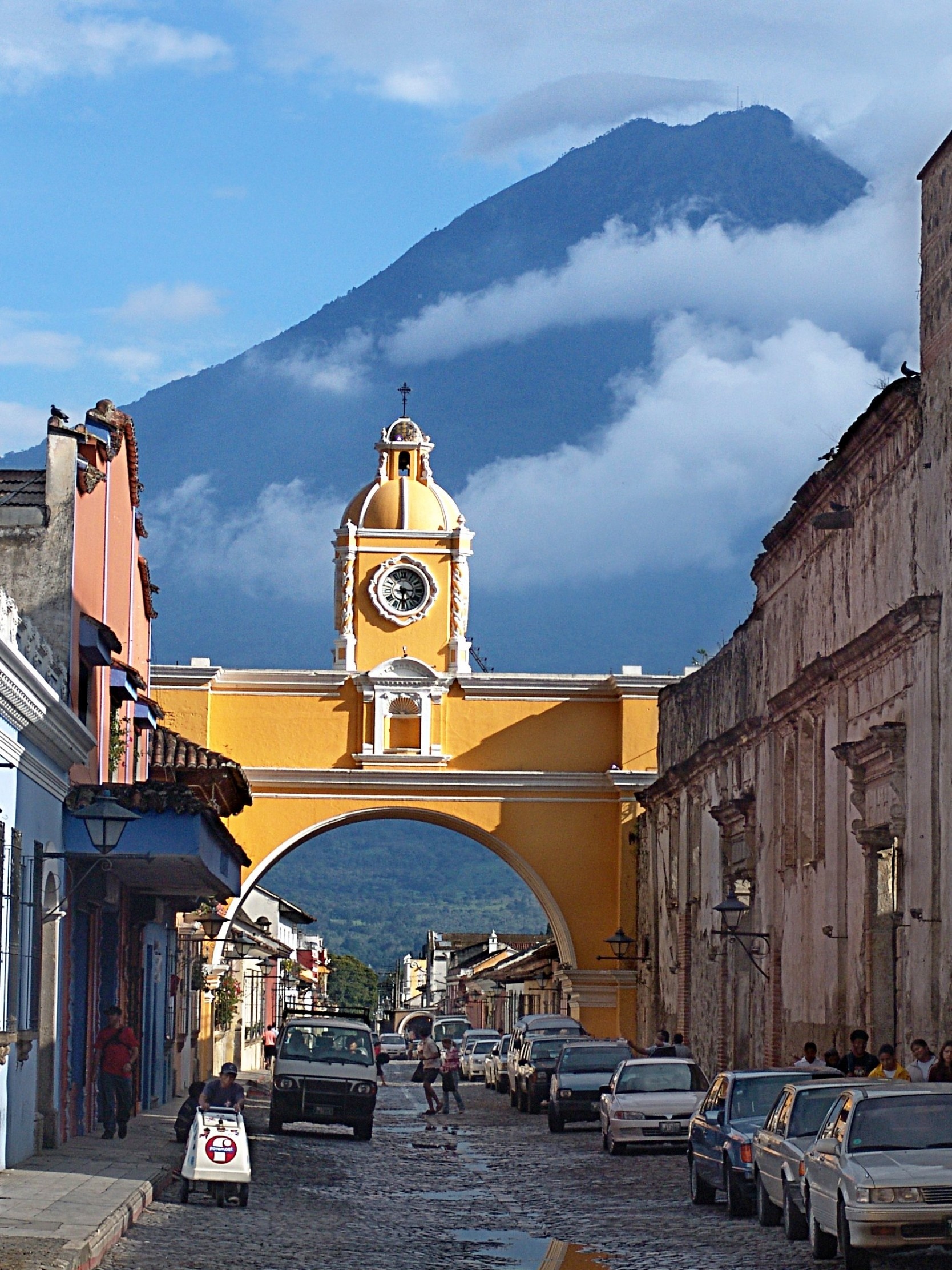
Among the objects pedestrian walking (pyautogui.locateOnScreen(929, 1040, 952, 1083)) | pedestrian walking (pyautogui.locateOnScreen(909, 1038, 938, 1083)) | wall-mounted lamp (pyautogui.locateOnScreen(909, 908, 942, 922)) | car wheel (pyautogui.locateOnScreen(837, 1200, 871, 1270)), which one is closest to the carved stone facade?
wall-mounted lamp (pyautogui.locateOnScreen(909, 908, 942, 922))

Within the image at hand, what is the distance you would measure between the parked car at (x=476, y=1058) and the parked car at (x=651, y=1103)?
32636 millimetres

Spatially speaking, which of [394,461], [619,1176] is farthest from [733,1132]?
[394,461]

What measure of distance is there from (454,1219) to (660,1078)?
7892 mm

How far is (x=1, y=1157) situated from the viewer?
17.5 m

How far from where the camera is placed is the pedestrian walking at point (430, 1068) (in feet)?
111

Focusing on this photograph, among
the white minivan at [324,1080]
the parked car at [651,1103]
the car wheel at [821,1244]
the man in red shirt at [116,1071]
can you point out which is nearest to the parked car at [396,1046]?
the white minivan at [324,1080]

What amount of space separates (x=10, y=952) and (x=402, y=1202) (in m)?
4.06

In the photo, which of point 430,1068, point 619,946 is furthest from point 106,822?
point 619,946

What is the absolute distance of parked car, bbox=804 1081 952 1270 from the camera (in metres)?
11.8

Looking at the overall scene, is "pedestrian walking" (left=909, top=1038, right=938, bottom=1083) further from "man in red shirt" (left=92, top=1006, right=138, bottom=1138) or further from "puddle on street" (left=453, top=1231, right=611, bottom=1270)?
"man in red shirt" (left=92, top=1006, right=138, bottom=1138)

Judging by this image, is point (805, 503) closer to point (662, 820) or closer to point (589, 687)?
point (662, 820)

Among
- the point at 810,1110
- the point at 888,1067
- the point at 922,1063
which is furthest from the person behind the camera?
the point at 888,1067

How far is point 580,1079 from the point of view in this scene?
29.0 m

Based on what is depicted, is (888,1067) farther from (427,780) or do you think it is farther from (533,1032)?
(427,780)
